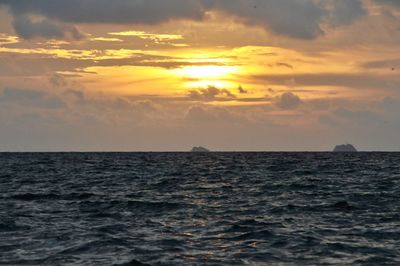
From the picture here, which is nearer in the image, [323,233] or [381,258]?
[381,258]

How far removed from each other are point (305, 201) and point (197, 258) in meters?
20.1

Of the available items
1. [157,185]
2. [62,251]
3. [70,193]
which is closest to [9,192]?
[70,193]

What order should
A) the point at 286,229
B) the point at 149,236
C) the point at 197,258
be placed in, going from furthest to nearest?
the point at 286,229 → the point at 149,236 → the point at 197,258

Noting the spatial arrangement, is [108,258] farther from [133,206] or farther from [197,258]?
[133,206]

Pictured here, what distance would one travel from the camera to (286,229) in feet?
91.9

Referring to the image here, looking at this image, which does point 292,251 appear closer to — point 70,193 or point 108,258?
point 108,258

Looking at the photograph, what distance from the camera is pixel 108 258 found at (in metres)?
21.8

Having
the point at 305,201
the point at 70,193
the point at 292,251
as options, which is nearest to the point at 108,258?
the point at 292,251

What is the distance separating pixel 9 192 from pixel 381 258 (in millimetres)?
34717

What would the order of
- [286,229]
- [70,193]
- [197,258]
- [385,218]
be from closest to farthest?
[197,258] → [286,229] → [385,218] → [70,193]

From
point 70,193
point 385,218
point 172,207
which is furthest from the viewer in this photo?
point 70,193

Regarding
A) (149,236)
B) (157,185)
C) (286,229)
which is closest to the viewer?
(149,236)

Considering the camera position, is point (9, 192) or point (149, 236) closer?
point (149, 236)

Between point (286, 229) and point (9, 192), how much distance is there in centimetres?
2836
